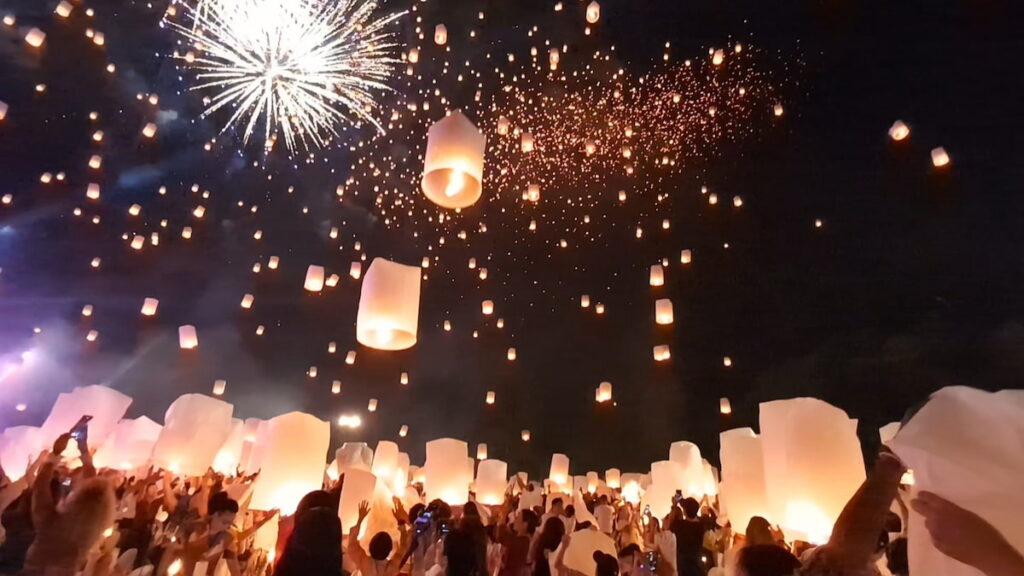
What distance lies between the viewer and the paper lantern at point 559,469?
1306 cm

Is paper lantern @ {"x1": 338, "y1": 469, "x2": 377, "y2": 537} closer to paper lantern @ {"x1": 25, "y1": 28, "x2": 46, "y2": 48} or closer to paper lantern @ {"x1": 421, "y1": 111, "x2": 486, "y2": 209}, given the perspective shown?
paper lantern @ {"x1": 421, "y1": 111, "x2": 486, "y2": 209}

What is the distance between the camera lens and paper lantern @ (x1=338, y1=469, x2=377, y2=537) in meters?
5.22

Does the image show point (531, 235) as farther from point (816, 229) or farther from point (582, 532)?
point (582, 532)

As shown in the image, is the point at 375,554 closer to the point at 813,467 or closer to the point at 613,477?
the point at 813,467

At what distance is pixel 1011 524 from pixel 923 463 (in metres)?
0.16

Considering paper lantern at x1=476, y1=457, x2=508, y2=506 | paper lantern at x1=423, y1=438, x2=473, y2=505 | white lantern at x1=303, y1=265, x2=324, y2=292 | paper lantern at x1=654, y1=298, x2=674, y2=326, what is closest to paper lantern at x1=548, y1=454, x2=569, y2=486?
paper lantern at x1=476, y1=457, x2=508, y2=506

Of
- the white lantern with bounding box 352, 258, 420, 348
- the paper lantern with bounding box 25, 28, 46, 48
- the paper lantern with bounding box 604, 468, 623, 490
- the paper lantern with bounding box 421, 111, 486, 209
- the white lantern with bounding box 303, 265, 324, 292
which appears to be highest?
the paper lantern with bounding box 25, 28, 46, 48

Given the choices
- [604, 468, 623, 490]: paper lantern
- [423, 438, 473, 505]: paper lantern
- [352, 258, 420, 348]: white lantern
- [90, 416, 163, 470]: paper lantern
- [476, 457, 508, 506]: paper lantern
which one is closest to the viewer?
[352, 258, 420, 348]: white lantern

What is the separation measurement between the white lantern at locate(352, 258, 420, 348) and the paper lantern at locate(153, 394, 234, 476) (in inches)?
118

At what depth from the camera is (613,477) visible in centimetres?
1385

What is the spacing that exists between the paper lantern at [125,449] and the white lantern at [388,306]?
4.34 m

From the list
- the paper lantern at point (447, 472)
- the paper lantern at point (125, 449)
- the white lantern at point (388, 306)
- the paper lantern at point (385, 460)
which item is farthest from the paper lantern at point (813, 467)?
the paper lantern at point (385, 460)

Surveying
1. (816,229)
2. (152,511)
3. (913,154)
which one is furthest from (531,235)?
(152,511)

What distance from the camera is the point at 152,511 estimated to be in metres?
3.53
